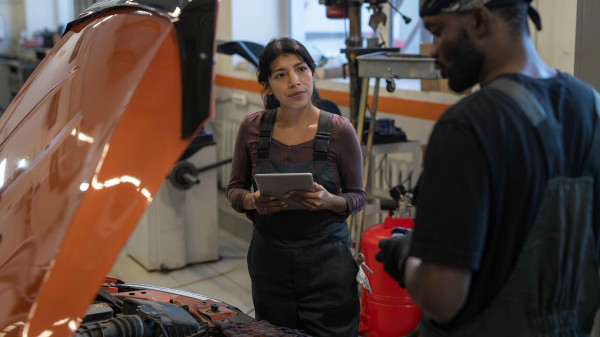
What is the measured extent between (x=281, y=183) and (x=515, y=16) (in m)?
1.12

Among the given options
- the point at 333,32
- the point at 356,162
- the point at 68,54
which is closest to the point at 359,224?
the point at 356,162

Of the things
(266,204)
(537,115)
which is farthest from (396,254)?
(266,204)

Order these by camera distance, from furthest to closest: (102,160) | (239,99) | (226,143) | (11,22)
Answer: (11,22), (226,143), (239,99), (102,160)

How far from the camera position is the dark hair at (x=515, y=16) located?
1252 mm

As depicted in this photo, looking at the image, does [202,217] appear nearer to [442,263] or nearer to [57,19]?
[442,263]

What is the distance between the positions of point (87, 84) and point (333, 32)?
518 cm

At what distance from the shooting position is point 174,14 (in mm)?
1296

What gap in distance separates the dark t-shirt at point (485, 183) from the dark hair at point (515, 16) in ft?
0.32

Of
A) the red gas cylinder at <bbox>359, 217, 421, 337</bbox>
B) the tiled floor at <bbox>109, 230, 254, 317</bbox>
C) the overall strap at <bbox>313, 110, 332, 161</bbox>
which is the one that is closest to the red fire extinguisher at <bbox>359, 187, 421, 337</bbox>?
the red gas cylinder at <bbox>359, 217, 421, 337</bbox>

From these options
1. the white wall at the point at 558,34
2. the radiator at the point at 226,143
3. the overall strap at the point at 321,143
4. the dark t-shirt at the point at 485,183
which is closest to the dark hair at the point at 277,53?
the overall strap at the point at 321,143

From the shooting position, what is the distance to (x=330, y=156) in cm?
241

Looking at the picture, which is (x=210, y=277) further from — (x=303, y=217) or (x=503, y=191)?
(x=503, y=191)

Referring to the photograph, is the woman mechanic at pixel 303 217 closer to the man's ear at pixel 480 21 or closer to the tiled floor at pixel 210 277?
the man's ear at pixel 480 21

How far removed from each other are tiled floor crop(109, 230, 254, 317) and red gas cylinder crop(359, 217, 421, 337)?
1.02 meters
